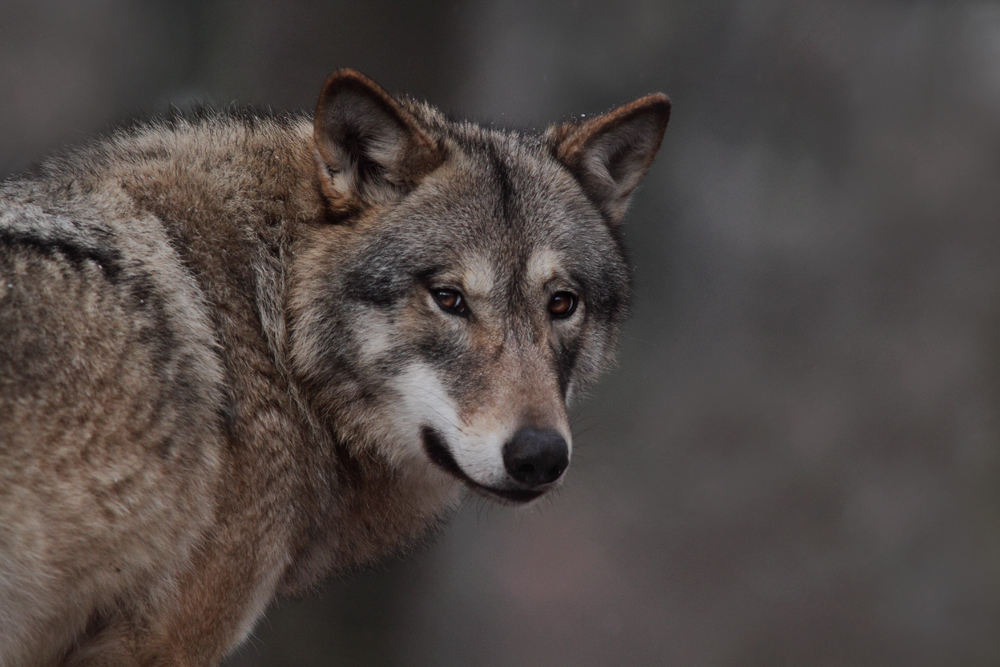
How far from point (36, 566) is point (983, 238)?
862cm

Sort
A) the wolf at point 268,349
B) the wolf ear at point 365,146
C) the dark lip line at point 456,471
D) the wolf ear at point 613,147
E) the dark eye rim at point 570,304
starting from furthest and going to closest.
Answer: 1. the wolf ear at point 613,147
2. the dark eye rim at point 570,304
3. the wolf ear at point 365,146
4. the dark lip line at point 456,471
5. the wolf at point 268,349

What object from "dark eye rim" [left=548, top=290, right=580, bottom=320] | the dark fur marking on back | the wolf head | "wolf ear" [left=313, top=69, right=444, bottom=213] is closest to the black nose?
the wolf head

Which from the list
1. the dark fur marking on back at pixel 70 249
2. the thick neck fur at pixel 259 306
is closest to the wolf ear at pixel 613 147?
the thick neck fur at pixel 259 306

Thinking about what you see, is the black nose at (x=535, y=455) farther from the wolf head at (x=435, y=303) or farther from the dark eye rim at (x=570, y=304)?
the dark eye rim at (x=570, y=304)

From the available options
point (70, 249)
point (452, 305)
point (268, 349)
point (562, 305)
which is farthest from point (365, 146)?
point (70, 249)

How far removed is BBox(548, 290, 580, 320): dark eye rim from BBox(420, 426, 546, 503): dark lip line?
26.5 inches

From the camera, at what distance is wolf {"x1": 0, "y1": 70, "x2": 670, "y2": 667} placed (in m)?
2.64

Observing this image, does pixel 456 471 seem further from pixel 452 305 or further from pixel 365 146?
pixel 365 146

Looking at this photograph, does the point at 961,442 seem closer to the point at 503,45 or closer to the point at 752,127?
the point at 752,127

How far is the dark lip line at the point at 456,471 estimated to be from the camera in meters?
3.11

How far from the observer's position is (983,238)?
860cm

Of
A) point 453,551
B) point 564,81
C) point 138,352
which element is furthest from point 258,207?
point 564,81

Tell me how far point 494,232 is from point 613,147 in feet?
3.09

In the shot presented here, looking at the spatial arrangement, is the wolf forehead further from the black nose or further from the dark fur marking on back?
the dark fur marking on back
